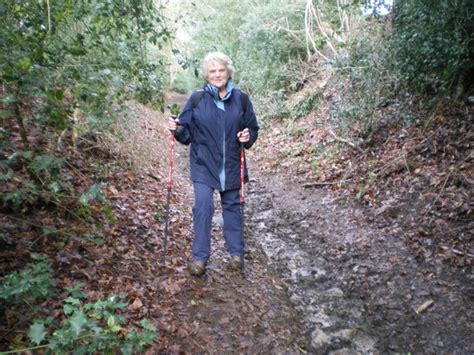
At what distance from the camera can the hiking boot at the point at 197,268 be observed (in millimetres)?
4441

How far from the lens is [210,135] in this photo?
443cm

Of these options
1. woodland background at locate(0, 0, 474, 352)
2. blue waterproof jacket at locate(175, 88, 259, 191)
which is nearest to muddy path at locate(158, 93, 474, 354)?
woodland background at locate(0, 0, 474, 352)

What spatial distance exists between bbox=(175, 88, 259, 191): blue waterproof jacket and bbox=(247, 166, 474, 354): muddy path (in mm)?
1659

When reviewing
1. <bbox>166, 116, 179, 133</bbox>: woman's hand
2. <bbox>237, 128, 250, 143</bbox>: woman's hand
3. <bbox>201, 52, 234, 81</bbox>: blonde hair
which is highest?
<bbox>201, 52, 234, 81</bbox>: blonde hair

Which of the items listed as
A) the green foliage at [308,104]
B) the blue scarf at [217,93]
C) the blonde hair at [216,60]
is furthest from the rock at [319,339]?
the green foliage at [308,104]

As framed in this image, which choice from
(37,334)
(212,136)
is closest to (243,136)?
(212,136)

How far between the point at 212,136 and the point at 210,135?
0.03 metres

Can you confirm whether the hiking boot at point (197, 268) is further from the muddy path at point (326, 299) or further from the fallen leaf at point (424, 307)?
the fallen leaf at point (424, 307)

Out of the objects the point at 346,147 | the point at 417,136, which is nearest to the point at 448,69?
the point at 417,136

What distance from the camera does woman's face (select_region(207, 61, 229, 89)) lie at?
435 centimetres

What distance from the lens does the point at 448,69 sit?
6.09 metres

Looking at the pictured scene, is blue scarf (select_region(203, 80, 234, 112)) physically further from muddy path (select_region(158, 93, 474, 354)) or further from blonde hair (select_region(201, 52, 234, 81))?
muddy path (select_region(158, 93, 474, 354))

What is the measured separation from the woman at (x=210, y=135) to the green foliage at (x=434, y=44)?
378cm

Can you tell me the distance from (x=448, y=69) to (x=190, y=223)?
493 centimetres
